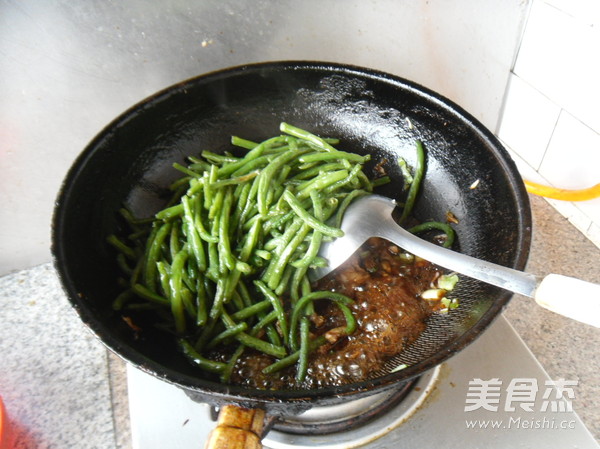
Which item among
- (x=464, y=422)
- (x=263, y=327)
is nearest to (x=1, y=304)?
(x=263, y=327)

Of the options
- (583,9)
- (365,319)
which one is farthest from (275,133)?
(583,9)

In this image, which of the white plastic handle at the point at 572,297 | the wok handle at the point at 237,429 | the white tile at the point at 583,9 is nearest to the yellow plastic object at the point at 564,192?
the white tile at the point at 583,9

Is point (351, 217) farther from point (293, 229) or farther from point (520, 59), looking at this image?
point (520, 59)

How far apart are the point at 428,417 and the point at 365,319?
310mm

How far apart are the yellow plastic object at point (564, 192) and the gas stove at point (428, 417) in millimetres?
Result: 614

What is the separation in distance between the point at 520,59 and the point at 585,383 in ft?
3.69

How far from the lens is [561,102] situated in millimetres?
1686

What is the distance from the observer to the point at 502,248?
119cm

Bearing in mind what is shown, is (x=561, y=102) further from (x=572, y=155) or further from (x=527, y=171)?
(x=527, y=171)

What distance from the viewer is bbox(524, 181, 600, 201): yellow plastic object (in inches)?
63.7

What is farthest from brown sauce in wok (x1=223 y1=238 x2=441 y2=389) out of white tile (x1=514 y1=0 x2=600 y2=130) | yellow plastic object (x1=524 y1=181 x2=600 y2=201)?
white tile (x1=514 y1=0 x2=600 y2=130)

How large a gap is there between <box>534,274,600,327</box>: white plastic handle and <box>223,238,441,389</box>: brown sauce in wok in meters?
0.39

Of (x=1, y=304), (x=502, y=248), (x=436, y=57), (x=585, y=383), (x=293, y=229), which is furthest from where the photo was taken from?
(x=436, y=57)

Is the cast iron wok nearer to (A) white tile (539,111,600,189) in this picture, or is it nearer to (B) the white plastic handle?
(B) the white plastic handle
